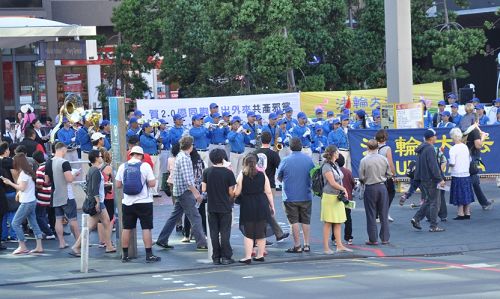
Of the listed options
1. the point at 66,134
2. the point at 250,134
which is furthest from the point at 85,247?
the point at 250,134

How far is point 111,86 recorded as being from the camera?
38.0 m

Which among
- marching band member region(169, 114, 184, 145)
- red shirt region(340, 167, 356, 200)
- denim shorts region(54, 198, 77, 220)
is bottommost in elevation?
denim shorts region(54, 198, 77, 220)

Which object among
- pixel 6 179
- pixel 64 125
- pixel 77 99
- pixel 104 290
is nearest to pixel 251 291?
pixel 104 290

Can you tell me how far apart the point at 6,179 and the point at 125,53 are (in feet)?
64.0

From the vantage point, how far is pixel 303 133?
2458 centimetres

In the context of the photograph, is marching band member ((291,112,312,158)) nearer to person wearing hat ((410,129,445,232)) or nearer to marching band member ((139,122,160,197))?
marching band member ((139,122,160,197))

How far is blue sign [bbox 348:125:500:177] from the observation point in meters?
22.0

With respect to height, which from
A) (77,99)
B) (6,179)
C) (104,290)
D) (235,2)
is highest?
(235,2)

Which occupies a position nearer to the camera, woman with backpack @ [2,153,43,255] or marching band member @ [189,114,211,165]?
woman with backpack @ [2,153,43,255]

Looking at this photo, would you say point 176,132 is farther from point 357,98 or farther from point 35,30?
point 357,98

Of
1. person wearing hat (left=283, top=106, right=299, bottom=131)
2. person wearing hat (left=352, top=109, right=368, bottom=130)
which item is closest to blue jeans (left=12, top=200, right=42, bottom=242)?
person wearing hat (left=283, top=106, right=299, bottom=131)

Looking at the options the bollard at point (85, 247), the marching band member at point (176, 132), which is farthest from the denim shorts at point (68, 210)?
the marching band member at point (176, 132)

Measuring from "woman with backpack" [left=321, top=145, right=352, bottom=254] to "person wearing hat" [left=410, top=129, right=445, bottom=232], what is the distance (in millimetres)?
2597

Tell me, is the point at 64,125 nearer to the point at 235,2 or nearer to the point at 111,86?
the point at 235,2
